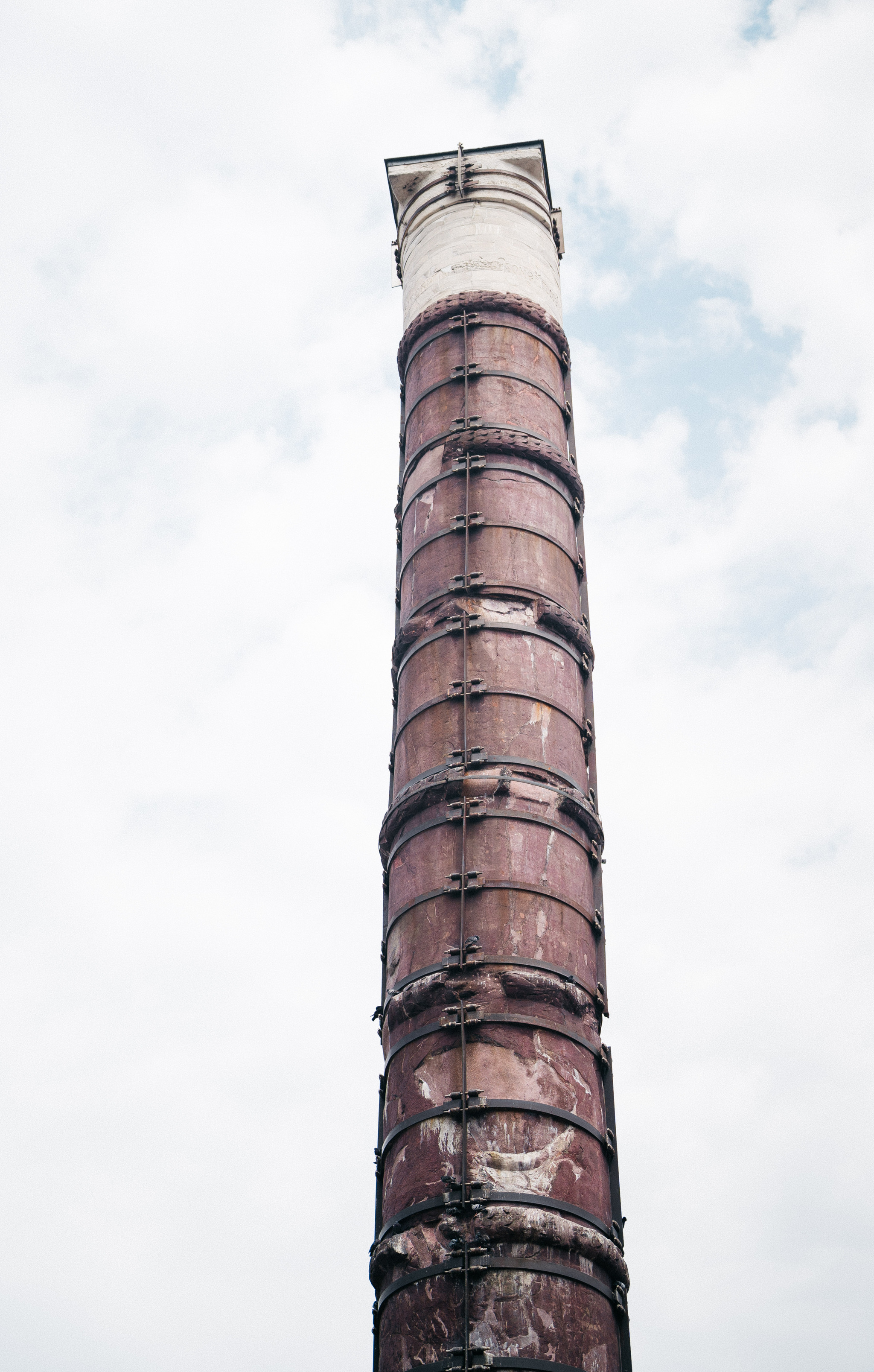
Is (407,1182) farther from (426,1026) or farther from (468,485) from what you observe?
(468,485)

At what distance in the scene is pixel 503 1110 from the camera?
12.8 meters

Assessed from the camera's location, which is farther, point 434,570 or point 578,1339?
point 434,570

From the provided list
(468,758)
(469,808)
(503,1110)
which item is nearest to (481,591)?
(468,758)

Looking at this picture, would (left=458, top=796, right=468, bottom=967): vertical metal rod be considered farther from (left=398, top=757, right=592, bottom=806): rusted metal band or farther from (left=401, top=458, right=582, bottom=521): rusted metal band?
(left=401, top=458, right=582, bottom=521): rusted metal band

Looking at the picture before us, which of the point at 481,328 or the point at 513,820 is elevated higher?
the point at 481,328

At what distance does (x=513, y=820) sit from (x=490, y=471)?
5.13 m

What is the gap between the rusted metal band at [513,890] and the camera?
46.6 ft

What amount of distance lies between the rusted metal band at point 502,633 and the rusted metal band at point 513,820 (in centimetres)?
208

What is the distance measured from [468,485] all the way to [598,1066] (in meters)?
7.46

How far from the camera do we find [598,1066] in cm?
1410

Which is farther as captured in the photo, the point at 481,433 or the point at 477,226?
the point at 477,226

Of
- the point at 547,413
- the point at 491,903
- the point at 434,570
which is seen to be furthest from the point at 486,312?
the point at 491,903

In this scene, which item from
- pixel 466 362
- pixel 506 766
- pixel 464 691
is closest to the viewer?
pixel 506 766

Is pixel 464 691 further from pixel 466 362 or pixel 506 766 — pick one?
pixel 466 362
